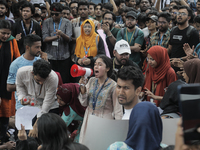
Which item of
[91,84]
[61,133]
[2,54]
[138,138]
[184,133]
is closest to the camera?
[184,133]

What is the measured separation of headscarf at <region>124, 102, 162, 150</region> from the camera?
183cm

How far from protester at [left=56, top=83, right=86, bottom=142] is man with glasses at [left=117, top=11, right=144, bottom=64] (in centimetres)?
209

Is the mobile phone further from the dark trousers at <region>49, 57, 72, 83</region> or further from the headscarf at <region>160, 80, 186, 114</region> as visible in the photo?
the dark trousers at <region>49, 57, 72, 83</region>

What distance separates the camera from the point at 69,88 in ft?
12.1

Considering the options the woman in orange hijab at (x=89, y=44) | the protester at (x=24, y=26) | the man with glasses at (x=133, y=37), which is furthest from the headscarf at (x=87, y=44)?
the protester at (x=24, y=26)

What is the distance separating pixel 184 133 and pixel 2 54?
4396 millimetres

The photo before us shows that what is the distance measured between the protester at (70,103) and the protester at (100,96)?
0.27 metres

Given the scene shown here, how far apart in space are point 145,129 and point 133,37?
3.95m

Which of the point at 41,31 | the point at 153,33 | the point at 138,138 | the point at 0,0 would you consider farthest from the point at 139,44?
the point at 138,138

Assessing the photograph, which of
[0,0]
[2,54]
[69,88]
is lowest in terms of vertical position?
[69,88]

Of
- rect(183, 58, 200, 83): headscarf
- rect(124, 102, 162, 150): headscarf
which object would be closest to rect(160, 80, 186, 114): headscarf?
rect(183, 58, 200, 83): headscarf

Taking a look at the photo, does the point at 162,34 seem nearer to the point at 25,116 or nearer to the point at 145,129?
the point at 25,116

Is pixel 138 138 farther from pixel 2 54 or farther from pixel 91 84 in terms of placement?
pixel 2 54

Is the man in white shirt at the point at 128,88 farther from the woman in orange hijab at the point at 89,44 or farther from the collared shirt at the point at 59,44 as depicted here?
the collared shirt at the point at 59,44
